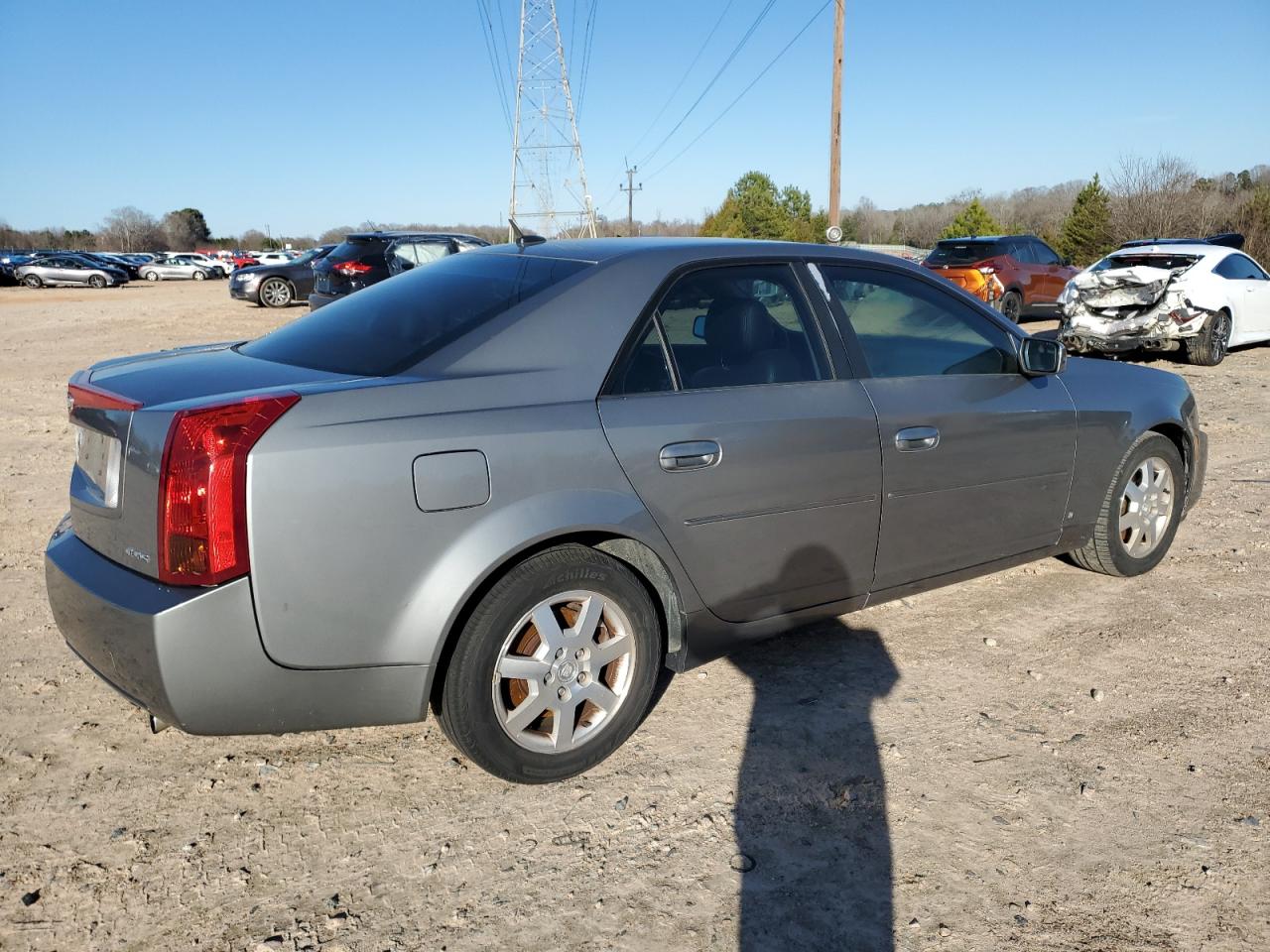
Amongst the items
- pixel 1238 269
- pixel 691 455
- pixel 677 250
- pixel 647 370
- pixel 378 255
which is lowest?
pixel 691 455

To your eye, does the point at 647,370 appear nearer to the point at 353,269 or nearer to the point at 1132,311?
the point at 1132,311

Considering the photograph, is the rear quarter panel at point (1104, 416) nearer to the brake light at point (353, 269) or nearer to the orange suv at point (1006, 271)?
the orange suv at point (1006, 271)

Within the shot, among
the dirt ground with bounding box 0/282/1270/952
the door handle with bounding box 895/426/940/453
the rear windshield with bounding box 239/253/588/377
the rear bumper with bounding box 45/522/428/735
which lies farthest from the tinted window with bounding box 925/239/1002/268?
the rear bumper with bounding box 45/522/428/735

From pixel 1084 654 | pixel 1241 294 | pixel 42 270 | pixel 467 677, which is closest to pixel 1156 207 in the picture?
pixel 1241 294

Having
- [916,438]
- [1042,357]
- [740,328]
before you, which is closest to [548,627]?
[740,328]

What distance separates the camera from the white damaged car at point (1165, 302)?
38.9 ft

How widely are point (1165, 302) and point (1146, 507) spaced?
28.1ft

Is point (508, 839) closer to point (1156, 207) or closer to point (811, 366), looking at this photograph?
Answer: point (811, 366)

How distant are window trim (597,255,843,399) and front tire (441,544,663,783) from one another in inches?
22.8

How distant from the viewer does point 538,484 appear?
2.74 meters

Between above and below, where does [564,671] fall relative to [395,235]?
A: below

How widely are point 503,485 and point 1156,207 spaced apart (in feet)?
119

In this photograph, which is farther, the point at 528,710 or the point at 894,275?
the point at 894,275

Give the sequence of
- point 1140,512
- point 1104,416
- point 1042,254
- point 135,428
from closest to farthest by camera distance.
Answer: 1. point 135,428
2. point 1104,416
3. point 1140,512
4. point 1042,254
